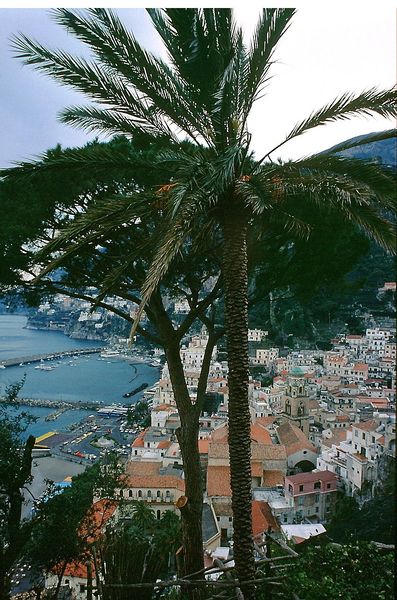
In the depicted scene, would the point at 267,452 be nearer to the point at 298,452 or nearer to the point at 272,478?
the point at 272,478

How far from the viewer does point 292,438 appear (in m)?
22.7

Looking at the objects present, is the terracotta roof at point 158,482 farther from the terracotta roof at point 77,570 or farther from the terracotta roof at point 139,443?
the terracotta roof at point 77,570

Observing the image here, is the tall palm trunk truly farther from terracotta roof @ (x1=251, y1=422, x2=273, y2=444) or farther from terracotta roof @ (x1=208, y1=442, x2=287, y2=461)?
terracotta roof @ (x1=251, y1=422, x2=273, y2=444)

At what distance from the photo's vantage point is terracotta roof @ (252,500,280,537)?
41.5 ft

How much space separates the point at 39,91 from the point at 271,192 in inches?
118

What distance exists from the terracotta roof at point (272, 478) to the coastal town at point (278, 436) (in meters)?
0.04

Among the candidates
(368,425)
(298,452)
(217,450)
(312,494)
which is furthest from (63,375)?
(298,452)

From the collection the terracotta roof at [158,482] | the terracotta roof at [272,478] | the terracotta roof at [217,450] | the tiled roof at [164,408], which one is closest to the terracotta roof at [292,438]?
the terracotta roof at [272,478]

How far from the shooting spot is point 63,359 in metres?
12.6

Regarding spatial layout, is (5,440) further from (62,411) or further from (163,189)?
(62,411)

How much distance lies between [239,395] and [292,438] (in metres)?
20.8

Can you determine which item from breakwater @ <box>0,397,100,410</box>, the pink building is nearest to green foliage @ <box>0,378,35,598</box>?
Result: breakwater @ <box>0,397,100,410</box>

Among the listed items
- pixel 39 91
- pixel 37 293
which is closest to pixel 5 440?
pixel 37 293

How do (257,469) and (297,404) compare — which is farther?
(297,404)
